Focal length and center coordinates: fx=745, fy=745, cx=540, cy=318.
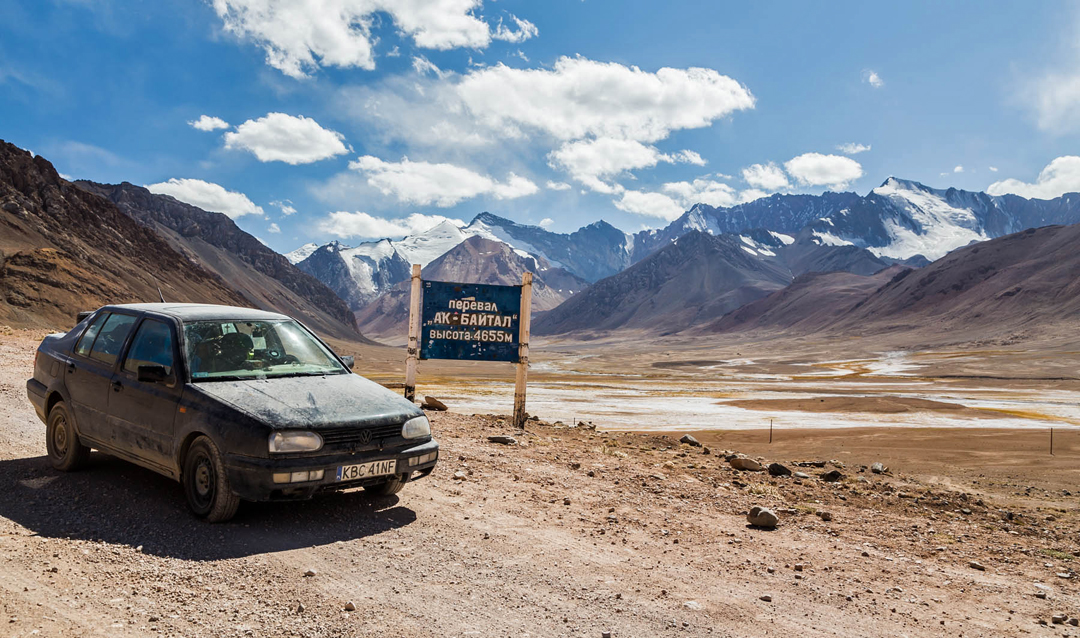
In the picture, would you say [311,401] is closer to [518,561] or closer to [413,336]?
[518,561]

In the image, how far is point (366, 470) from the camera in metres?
6.00

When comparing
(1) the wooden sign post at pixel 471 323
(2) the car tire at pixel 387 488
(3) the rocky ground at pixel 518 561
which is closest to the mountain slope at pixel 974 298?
(1) the wooden sign post at pixel 471 323

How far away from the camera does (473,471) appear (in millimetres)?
8789

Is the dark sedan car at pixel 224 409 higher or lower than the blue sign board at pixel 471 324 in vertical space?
lower

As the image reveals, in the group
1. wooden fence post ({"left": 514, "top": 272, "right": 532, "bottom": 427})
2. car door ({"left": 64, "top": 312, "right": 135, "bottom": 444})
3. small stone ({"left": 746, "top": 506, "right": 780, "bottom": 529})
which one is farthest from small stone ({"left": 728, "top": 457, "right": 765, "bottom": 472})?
car door ({"left": 64, "top": 312, "right": 135, "bottom": 444})

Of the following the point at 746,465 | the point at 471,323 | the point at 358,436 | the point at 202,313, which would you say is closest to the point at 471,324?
the point at 471,323

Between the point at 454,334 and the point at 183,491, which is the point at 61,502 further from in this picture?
the point at 454,334

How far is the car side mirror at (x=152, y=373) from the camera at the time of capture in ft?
19.8

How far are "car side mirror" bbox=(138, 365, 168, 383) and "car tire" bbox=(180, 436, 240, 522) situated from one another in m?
0.60

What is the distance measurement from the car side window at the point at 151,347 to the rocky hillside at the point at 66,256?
1868 inches

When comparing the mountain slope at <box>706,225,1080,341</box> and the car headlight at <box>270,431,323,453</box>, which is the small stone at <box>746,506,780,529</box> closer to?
the car headlight at <box>270,431,323,453</box>

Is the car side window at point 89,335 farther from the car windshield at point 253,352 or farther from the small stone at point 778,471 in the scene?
the small stone at point 778,471

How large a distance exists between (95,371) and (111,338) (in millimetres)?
331

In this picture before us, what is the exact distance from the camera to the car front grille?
229 inches
